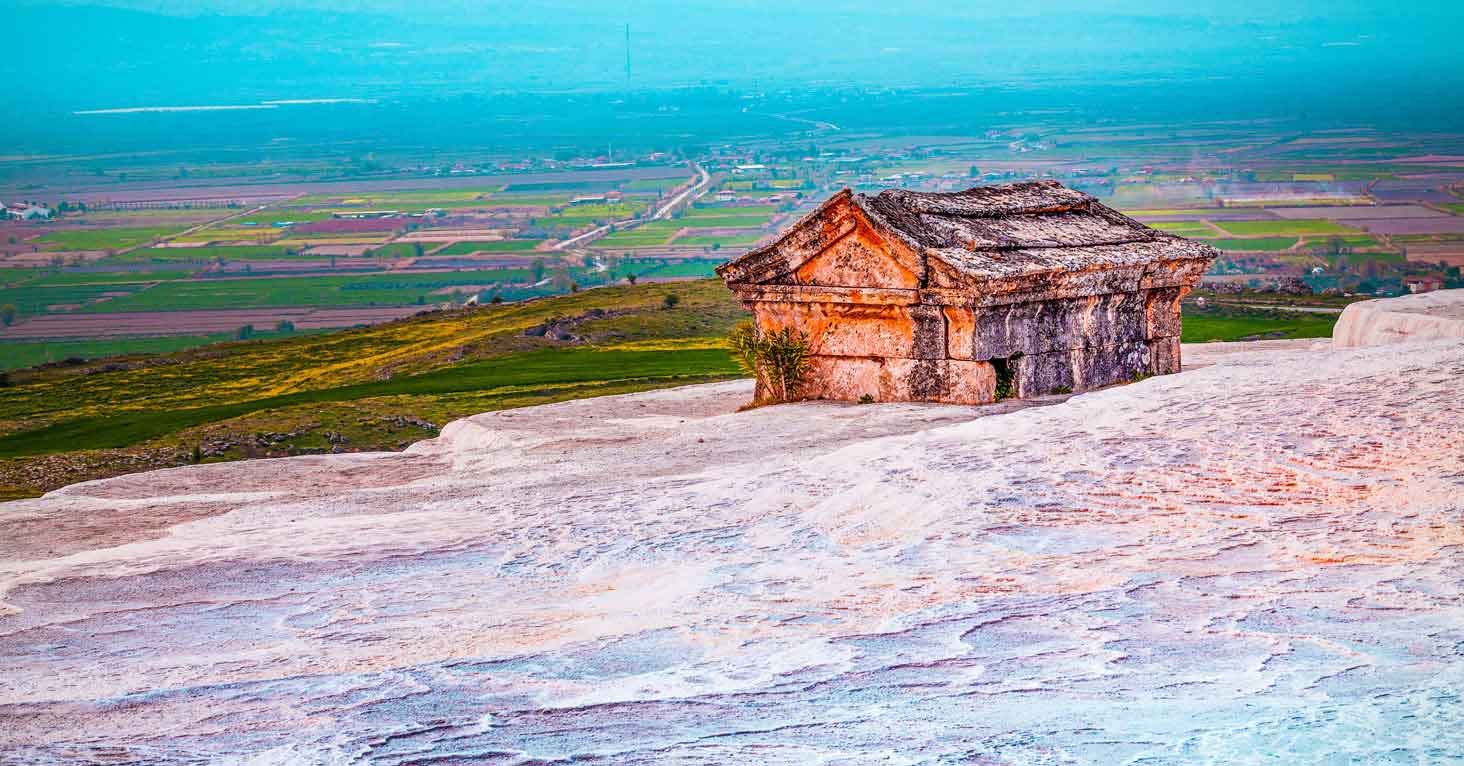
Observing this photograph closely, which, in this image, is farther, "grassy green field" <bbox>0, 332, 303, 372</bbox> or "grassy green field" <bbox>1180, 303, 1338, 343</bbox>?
"grassy green field" <bbox>0, 332, 303, 372</bbox>

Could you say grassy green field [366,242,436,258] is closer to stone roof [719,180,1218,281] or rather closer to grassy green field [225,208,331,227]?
grassy green field [225,208,331,227]

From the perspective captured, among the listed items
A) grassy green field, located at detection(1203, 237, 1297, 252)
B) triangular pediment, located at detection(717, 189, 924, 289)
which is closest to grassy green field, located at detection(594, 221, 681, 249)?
grassy green field, located at detection(1203, 237, 1297, 252)

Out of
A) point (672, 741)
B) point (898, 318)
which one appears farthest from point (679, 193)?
point (672, 741)

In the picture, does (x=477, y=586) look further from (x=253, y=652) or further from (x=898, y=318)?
(x=898, y=318)

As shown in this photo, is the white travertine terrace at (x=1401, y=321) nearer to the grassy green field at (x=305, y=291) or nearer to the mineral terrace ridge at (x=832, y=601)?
the mineral terrace ridge at (x=832, y=601)

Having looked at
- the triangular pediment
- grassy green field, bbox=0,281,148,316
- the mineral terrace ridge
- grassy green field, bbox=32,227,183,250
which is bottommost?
grassy green field, bbox=0,281,148,316

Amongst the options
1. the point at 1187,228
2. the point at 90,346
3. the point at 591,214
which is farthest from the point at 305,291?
the point at 1187,228

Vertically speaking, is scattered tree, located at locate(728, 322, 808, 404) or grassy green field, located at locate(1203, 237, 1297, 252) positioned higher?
scattered tree, located at locate(728, 322, 808, 404)
